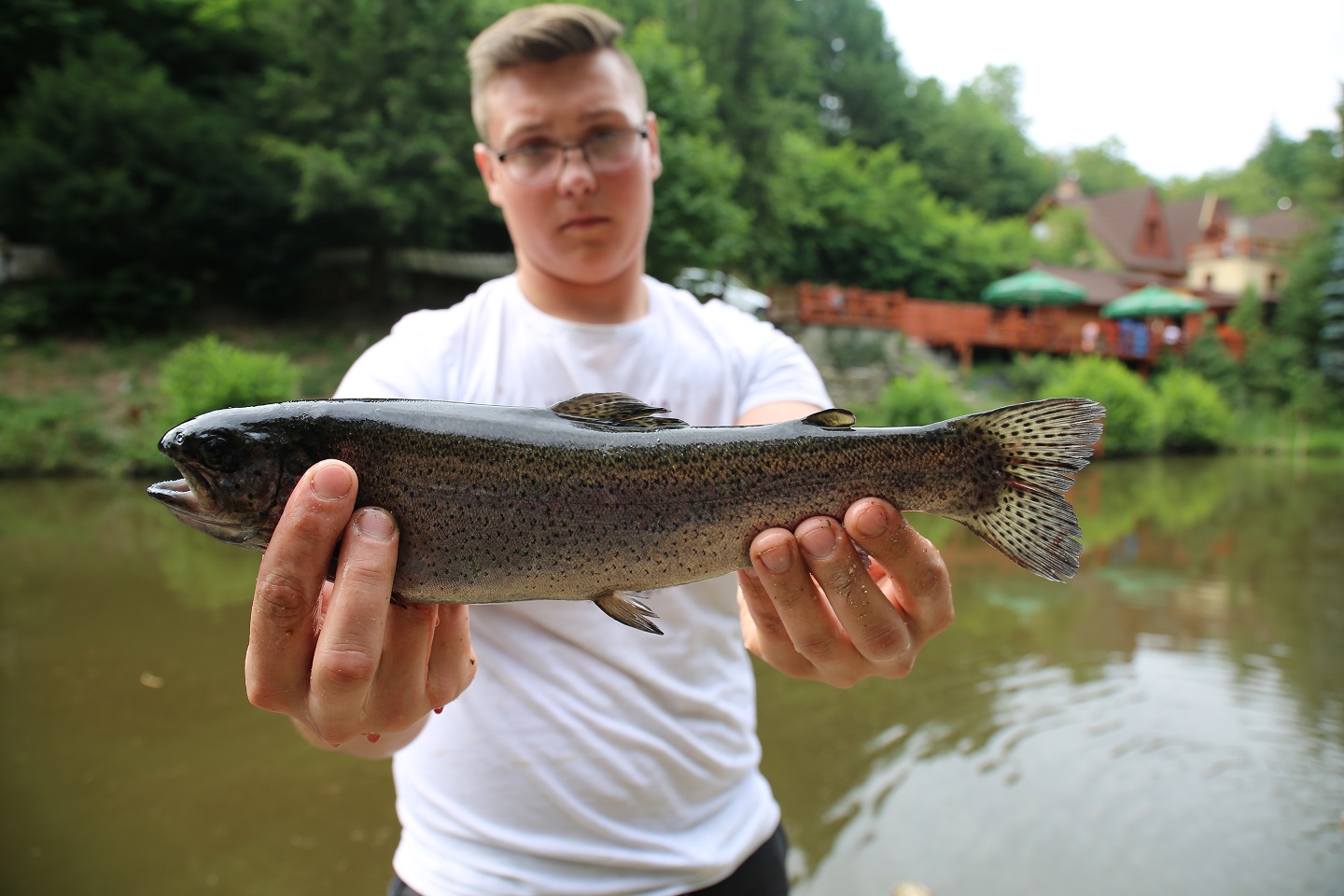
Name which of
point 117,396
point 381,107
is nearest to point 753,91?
point 381,107

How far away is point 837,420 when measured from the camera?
200cm

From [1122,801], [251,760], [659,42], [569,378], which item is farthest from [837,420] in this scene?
[659,42]

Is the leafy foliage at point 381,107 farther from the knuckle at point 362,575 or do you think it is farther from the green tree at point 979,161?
the green tree at point 979,161

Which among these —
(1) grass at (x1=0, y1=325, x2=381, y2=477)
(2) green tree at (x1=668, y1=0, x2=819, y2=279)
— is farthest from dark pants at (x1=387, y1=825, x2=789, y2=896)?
(2) green tree at (x1=668, y1=0, x2=819, y2=279)

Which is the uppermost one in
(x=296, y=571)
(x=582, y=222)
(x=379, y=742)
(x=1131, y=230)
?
→ (x=1131, y=230)

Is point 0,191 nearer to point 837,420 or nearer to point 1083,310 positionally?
point 837,420

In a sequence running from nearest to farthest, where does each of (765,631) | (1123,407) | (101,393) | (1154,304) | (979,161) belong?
1. (765,631)
2. (101,393)
3. (1123,407)
4. (1154,304)
5. (979,161)

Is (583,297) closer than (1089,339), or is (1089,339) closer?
(583,297)

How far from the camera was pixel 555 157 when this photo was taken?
9.07ft

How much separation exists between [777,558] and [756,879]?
1458 millimetres

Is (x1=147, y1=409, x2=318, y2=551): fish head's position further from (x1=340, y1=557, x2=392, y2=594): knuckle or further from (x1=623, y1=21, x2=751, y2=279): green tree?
(x1=623, y1=21, x2=751, y2=279): green tree

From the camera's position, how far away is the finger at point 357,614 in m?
1.71

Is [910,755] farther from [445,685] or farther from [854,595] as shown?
[445,685]

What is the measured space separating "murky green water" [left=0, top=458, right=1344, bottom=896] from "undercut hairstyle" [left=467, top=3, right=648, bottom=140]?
5.09 metres
